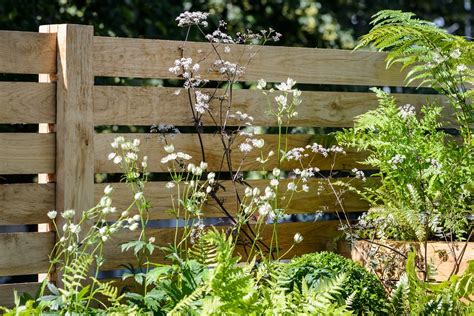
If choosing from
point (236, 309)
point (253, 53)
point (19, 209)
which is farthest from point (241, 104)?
point (236, 309)

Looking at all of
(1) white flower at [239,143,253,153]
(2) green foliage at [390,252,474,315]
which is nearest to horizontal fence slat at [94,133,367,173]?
(1) white flower at [239,143,253,153]

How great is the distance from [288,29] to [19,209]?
281 centimetres

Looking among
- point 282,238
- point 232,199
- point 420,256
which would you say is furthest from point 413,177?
point 232,199

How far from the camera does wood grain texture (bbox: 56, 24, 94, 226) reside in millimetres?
3582

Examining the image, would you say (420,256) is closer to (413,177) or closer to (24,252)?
(413,177)

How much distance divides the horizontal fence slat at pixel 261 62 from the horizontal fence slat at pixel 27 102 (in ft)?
0.76

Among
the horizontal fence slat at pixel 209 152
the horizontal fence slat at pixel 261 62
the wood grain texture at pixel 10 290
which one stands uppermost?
the horizontal fence slat at pixel 261 62

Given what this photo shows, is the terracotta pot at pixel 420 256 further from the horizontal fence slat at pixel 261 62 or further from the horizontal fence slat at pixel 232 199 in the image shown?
the horizontal fence slat at pixel 261 62

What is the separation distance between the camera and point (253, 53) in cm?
408

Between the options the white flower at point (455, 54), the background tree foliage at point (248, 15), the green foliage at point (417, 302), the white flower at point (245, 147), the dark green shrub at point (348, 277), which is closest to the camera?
the green foliage at point (417, 302)

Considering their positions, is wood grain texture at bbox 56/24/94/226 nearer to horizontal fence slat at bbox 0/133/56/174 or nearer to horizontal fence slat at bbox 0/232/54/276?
horizontal fence slat at bbox 0/133/56/174

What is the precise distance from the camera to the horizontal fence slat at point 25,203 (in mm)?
3535

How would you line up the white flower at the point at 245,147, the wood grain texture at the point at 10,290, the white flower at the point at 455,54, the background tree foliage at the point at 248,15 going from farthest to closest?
the background tree foliage at the point at 248,15 → the white flower at the point at 245,147 → the white flower at the point at 455,54 → the wood grain texture at the point at 10,290

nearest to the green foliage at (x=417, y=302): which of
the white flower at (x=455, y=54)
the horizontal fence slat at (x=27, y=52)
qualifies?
the white flower at (x=455, y=54)
